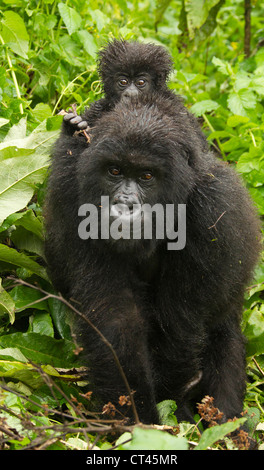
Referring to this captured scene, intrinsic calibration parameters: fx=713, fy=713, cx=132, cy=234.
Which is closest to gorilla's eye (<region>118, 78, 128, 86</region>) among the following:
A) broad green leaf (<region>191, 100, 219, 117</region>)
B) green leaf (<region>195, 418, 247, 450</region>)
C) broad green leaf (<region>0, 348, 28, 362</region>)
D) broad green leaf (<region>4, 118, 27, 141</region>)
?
broad green leaf (<region>4, 118, 27, 141</region>)

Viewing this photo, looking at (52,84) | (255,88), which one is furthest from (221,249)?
(52,84)

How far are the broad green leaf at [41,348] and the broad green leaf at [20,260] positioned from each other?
1.68ft

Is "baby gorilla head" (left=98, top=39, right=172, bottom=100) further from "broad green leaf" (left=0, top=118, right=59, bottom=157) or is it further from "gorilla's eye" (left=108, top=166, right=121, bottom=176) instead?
"gorilla's eye" (left=108, top=166, right=121, bottom=176)

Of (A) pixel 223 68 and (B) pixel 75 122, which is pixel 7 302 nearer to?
(B) pixel 75 122

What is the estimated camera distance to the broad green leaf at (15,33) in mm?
5359

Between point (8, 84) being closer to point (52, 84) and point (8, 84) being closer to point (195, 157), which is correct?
point (52, 84)

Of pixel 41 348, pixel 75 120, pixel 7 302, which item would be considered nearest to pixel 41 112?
pixel 75 120

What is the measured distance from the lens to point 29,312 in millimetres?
4668

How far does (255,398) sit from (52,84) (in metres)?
3.01

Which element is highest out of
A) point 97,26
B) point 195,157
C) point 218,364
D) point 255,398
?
point 97,26

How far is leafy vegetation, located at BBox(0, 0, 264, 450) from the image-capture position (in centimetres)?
348

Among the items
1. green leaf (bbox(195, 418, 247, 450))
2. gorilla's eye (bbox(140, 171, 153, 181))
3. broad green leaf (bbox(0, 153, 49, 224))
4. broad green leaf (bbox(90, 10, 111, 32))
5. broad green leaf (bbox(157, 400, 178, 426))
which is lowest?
broad green leaf (bbox(157, 400, 178, 426))

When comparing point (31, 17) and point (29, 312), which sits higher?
point (31, 17)

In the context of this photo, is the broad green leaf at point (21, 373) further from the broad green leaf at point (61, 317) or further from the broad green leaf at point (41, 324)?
the broad green leaf at point (61, 317)
